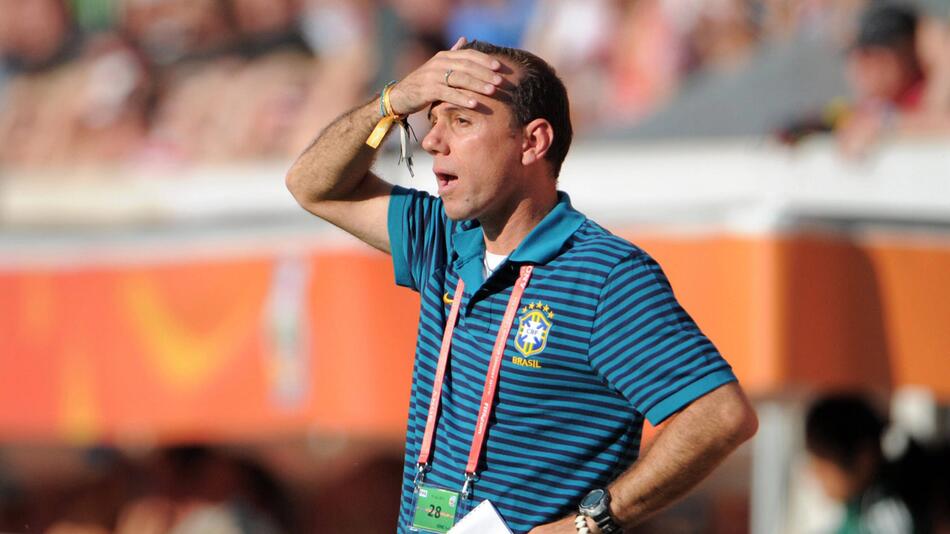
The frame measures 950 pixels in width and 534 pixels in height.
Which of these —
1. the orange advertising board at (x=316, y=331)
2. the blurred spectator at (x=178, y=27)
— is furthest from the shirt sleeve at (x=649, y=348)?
the blurred spectator at (x=178, y=27)

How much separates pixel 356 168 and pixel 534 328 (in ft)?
1.95

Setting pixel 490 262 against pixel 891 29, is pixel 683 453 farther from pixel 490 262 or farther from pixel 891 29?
pixel 891 29

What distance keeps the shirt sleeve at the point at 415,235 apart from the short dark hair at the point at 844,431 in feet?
8.90

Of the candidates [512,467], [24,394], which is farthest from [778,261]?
[24,394]

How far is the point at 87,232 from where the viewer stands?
6.00m

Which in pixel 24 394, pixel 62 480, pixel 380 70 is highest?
pixel 380 70

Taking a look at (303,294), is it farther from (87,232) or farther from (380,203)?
(380,203)

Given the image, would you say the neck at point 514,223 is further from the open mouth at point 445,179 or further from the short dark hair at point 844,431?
the short dark hair at point 844,431

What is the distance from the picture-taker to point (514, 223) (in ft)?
8.43

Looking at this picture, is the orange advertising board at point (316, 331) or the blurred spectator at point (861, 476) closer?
the orange advertising board at point (316, 331)

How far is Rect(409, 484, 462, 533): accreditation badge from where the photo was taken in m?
2.47

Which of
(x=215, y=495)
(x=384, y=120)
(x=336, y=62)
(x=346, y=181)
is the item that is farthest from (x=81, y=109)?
(x=384, y=120)

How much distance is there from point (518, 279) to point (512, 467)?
32cm

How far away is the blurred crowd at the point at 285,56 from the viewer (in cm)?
704
